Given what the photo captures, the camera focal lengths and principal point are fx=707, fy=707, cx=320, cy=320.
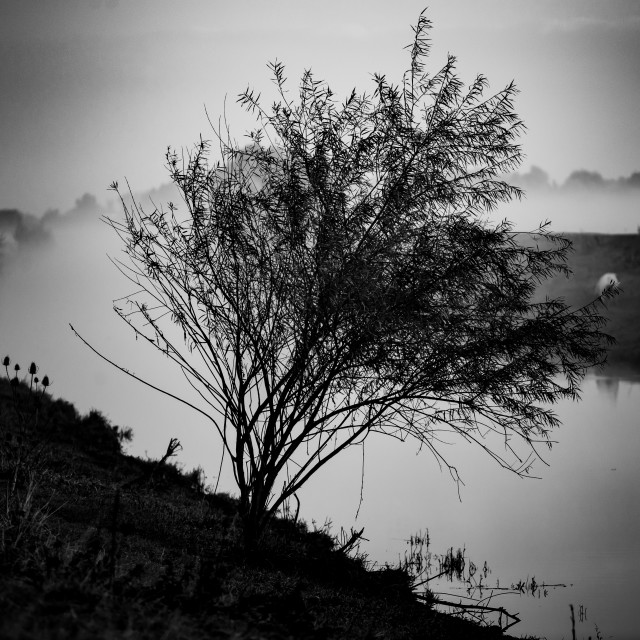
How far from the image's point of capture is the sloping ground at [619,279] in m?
99.1

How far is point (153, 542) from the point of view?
8.35m

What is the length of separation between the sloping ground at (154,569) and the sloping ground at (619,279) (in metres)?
90.6

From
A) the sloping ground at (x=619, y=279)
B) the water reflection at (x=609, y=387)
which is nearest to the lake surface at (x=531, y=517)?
the water reflection at (x=609, y=387)

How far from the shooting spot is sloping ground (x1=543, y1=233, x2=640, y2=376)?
99.1 meters

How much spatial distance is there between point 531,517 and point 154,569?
17821mm

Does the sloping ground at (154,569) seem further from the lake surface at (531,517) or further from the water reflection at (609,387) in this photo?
the water reflection at (609,387)

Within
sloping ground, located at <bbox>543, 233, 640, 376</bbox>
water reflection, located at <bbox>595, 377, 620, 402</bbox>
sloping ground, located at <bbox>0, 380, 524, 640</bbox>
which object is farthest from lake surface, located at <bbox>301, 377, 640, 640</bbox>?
sloping ground, located at <bbox>543, 233, 640, 376</bbox>

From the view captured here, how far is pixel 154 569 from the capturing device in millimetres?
6805

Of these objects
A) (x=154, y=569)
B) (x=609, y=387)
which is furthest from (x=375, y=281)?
(x=609, y=387)

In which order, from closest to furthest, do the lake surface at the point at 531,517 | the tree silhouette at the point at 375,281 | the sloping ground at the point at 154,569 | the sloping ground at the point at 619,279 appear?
1. the sloping ground at the point at 154,569
2. the tree silhouette at the point at 375,281
3. the lake surface at the point at 531,517
4. the sloping ground at the point at 619,279

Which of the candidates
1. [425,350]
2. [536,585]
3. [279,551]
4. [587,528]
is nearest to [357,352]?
[425,350]

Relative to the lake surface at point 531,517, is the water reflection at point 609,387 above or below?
above

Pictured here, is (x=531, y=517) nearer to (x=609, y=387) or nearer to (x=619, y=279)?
(x=609, y=387)

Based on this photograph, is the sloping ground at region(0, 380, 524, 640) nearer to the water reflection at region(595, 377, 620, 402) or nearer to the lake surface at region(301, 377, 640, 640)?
the lake surface at region(301, 377, 640, 640)
